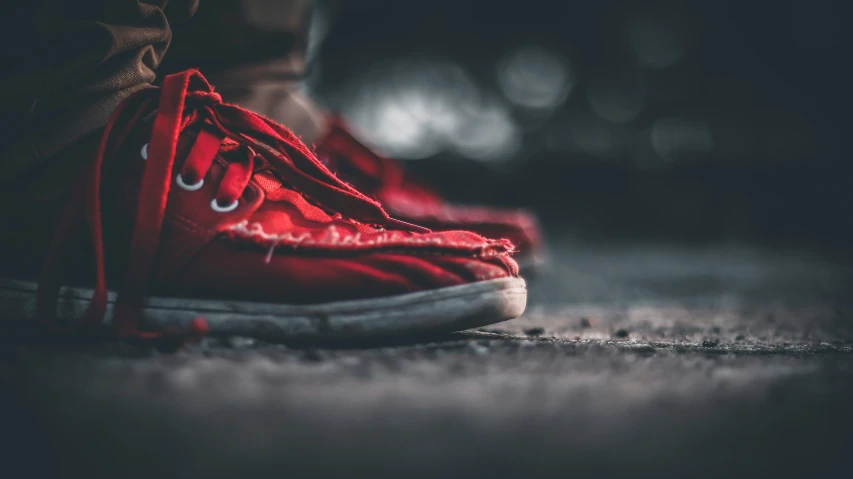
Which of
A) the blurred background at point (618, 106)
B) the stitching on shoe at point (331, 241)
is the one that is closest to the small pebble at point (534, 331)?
the stitching on shoe at point (331, 241)

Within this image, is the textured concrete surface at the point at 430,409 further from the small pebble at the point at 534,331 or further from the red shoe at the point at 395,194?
the red shoe at the point at 395,194

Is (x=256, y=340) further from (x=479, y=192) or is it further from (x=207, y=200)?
(x=479, y=192)

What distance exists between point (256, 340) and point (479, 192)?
3.00 m

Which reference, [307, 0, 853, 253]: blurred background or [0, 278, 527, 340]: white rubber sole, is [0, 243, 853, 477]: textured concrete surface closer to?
[0, 278, 527, 340]: white rubber sole

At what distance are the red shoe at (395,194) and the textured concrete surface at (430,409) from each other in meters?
0.61

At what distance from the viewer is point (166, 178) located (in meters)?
0.55

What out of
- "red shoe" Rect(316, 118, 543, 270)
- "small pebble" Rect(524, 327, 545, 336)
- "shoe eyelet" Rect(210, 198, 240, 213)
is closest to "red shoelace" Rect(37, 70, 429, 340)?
"shoe eyelet" Rect(210, 198, 240, 213)

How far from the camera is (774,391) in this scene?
429 millimetres

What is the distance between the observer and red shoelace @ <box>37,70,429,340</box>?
1.79ft

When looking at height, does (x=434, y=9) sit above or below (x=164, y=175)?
above

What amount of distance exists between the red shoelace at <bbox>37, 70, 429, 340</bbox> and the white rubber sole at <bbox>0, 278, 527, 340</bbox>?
0.10 ft

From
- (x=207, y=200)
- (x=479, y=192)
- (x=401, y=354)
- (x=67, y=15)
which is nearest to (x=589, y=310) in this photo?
(x=401, y=354)

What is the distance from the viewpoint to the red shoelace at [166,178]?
544mm

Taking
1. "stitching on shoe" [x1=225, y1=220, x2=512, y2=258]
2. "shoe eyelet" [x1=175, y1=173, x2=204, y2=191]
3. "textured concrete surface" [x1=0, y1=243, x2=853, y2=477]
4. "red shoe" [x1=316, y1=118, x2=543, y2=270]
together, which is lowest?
"textured concrete surface" [x1=0, y1=243, x2=853, y2=477]
